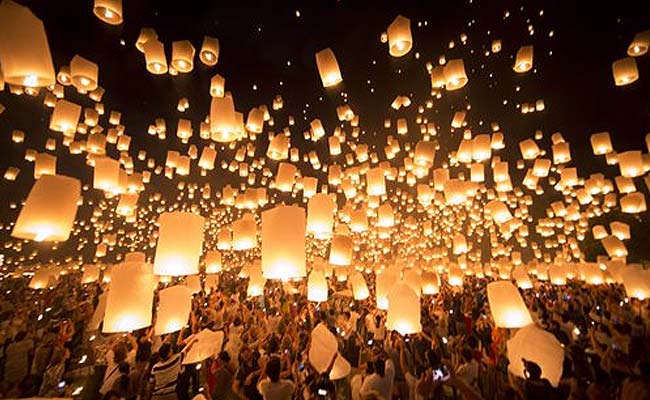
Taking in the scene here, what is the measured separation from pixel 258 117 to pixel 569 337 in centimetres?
718

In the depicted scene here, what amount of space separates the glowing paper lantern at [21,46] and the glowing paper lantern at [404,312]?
4490mm

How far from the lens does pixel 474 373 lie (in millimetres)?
4148

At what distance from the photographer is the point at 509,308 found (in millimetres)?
4355

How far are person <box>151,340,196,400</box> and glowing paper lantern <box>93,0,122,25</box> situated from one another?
410 centimetres

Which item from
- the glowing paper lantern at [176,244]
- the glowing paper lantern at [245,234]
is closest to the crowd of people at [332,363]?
the glowing paper lantern at [176,244]

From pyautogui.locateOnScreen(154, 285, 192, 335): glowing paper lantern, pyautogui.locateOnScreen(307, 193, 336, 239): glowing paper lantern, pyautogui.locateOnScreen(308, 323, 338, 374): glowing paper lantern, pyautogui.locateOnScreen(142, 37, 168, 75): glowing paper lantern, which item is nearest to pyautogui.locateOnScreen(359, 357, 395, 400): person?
pyautogui.locateOnScreen(308, 323, 338, 374): glowing paper lantern

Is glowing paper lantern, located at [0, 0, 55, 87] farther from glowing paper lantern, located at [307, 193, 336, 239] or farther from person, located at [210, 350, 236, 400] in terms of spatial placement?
person, located at [210, 350, 236, 400]

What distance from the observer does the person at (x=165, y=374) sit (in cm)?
425

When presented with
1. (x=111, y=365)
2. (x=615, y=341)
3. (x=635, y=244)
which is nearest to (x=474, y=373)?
(x=615, y=341)

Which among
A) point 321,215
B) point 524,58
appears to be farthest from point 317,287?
point 524,58

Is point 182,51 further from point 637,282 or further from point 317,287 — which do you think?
point 637,282

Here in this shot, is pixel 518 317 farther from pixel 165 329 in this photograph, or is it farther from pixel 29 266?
pixel 29 266

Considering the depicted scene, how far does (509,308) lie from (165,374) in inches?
173

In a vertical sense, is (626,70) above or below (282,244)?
above
